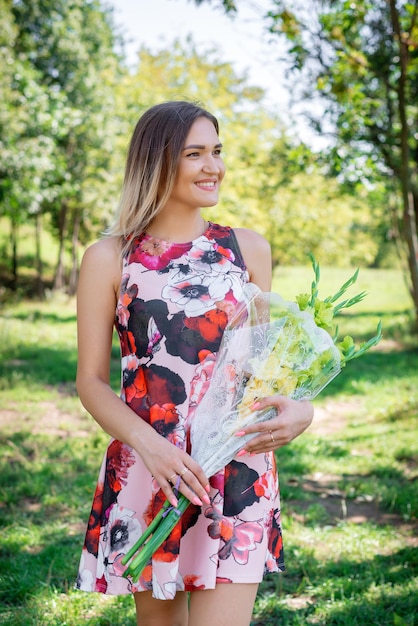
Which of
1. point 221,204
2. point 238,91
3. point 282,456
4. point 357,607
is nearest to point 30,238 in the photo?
point 238,91

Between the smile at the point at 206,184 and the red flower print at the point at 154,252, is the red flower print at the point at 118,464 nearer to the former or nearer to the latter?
the red flower print at the point at 154,252

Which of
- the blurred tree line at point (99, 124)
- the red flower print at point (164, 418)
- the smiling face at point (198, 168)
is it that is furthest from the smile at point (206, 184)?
the blurred tree line at point (99, 124)

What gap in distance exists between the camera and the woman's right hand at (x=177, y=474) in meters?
1.89

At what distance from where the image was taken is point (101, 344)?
2186 millimetres

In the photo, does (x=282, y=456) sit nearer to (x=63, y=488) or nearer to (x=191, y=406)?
Answer: (x=63, y=488)

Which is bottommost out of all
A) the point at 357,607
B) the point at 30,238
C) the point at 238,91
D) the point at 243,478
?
the point at 30,238

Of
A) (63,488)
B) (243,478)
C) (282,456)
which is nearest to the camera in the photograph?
(243,478)

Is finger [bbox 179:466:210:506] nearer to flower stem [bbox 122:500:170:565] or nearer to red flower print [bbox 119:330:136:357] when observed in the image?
flower stem [bbox 122:500:170:565]

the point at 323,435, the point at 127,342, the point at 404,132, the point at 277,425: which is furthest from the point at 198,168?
the point at 323,435

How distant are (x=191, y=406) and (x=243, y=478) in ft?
0.91

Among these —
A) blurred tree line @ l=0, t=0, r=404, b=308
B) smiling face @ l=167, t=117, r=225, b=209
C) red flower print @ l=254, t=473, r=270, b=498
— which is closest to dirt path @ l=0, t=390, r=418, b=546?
red flower print @ l=254, t=473, r=270, b=498

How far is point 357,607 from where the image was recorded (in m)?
3.48

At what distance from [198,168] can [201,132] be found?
0.41ft

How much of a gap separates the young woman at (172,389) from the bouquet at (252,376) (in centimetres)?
5
